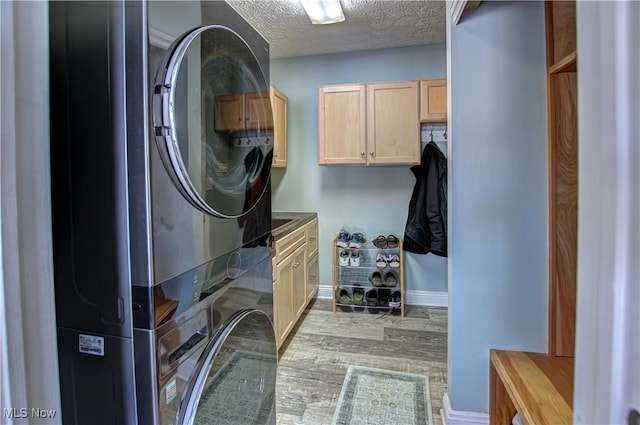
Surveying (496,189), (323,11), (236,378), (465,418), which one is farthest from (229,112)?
(323,11)

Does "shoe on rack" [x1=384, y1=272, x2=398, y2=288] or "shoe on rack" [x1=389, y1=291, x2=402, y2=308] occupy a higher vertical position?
"shoe on rack" [x1=384, y1=272, x2=398, y2=288]

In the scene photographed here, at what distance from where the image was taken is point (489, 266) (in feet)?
4.84

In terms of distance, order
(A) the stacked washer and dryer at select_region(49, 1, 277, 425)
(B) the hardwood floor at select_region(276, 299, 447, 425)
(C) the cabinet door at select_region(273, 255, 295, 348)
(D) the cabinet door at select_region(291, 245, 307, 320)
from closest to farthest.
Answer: (A) the stacked washer and dryer at select_region(49, 1, 277, 425) → (B) the hardwood floor at select_region(276, 299, 447, 425) → (C) the cabinet door at select_region(273, 255, 295, 348) → (D) the cabinet door at select_region(291, 245, 307, 320)

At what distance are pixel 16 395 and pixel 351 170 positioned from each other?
116 inches

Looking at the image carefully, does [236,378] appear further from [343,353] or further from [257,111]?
[343,353]

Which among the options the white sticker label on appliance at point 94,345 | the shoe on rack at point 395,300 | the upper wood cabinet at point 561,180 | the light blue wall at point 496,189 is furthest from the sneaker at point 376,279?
the white sticker label on appliance at point 94,345

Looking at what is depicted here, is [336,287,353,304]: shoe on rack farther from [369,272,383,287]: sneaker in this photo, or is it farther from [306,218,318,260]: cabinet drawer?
[306,218,318,260]: cabinet drawer

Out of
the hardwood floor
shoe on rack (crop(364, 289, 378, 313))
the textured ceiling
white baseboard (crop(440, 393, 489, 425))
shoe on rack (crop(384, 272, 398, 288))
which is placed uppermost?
the textured ceiling

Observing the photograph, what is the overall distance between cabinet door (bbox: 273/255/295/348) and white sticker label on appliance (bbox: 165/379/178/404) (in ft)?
4.26

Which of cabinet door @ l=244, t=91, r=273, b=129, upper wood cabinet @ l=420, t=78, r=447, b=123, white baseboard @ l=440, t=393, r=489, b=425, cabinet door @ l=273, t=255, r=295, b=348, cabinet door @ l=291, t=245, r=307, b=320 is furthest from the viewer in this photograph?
upper wood cabinet @ l=420, t=78, r=447, b=123

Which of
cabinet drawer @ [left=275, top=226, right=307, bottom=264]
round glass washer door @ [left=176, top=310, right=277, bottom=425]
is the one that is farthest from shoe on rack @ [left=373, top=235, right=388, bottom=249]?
round glass washer door @ [left=176, top=310, right=277, bottom=425]

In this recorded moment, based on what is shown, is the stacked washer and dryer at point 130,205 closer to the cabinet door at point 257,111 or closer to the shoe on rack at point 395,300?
the cabinet door at point 257,111

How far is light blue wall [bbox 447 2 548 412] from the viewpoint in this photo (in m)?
1.41

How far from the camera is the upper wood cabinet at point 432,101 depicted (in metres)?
2.73
